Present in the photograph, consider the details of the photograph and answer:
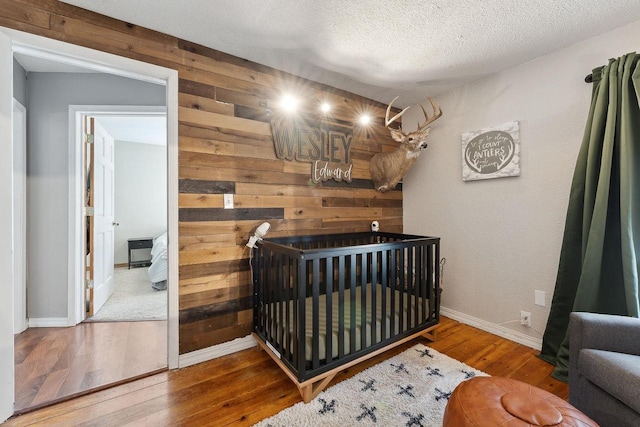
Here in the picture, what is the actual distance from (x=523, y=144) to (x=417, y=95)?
1.14 m

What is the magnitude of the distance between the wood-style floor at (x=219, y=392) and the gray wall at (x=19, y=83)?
2.48 meters

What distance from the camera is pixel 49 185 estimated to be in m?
2.54

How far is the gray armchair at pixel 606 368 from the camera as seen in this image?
→ 1.13m

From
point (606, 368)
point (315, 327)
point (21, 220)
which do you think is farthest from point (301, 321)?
point (21, 220)

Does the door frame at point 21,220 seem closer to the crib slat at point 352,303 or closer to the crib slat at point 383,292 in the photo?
the crib slat at point 352,303

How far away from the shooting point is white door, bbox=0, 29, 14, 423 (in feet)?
4.79

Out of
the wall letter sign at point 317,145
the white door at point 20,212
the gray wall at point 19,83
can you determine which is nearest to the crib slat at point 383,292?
the wall letter sign at point 317,145

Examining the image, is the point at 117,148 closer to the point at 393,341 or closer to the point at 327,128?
the point at 327,128

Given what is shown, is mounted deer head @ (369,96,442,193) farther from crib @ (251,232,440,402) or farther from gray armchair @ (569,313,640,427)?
gray armchair @ (569,313,640,427)

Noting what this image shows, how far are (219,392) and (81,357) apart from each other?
1.23 meters

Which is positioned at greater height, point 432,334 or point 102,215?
point 102,215

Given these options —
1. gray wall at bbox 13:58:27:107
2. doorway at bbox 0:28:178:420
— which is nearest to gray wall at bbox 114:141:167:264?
gray wall at bbox 13:58:27:107

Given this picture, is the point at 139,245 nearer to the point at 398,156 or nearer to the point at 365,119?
the point at 365,119

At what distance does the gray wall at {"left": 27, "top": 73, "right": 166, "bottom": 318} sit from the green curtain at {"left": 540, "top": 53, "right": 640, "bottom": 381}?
4.10 metres
